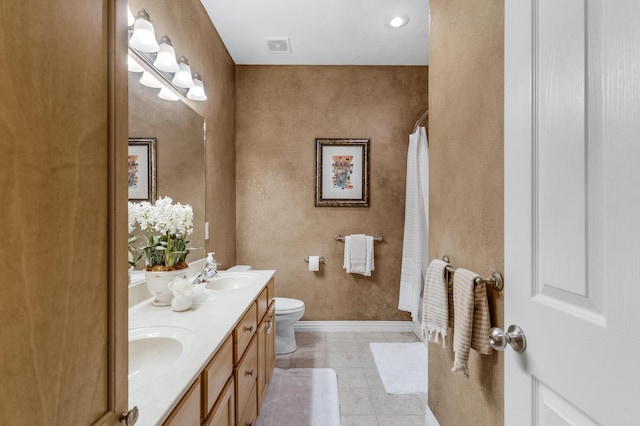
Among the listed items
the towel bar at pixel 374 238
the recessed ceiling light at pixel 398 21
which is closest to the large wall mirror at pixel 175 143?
the towel bar at pixel 374 238

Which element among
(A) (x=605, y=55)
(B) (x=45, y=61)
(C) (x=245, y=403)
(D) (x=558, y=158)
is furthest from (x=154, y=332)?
(A) (x=605, y=55)

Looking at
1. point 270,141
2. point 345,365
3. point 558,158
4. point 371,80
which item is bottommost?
point 345,365

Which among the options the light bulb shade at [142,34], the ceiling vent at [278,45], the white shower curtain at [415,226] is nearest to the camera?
the light bulb shade at [142,34]

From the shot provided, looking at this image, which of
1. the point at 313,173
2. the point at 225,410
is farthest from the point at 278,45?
the point at 225,410

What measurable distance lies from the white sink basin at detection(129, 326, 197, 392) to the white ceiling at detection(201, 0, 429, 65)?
7.26 ft

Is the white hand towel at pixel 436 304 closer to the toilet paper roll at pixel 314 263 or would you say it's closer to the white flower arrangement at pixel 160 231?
the white flower arrangement at pixel 160 231

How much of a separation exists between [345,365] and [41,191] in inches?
98.1

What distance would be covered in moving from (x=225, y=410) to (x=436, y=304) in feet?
3.07

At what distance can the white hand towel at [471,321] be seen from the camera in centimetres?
107

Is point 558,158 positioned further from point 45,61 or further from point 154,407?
point 154,407

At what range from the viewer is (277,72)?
309cm

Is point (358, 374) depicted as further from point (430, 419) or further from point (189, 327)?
point (189, 327)

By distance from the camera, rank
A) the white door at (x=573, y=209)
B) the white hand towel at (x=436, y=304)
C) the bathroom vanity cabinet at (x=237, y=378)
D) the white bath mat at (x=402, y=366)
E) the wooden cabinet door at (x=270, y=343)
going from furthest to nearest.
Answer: the white bath mat at (x=402, y=366) < the wooden cabinet door at (x=270, y=343) < the white hand towel at (x=436, y=304) < the bathroom vanity cabinet at (x=237, y=378) < the white door at (x=573, y=209)

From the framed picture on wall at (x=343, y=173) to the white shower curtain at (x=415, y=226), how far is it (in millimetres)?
441
